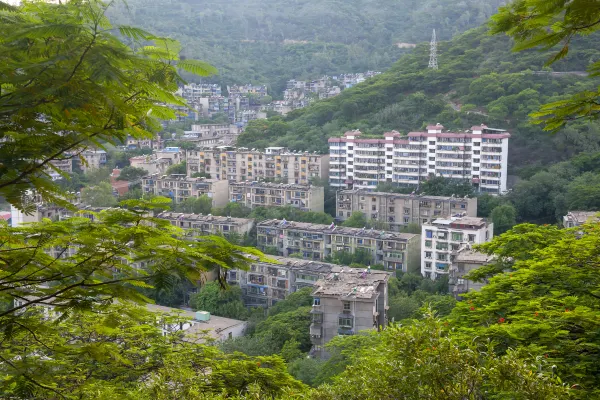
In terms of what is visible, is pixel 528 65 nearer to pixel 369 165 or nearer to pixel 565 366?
pixel 369 165

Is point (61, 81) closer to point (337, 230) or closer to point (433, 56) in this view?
point (337, 230)

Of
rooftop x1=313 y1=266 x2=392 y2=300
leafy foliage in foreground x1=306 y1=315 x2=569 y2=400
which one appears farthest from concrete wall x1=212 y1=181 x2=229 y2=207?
leafy foliage in foreground x1=306 y1=315 x2=569 y2=400

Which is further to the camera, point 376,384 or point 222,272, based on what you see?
point 376,384

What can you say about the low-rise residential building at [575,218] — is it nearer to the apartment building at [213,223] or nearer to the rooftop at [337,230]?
the rooftop at [337,230]

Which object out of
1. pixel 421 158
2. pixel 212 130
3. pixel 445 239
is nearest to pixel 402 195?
pixel 421 158

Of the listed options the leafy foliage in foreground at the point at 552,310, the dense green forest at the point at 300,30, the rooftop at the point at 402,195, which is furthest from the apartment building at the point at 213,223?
the dense green forest at the point at 300,30

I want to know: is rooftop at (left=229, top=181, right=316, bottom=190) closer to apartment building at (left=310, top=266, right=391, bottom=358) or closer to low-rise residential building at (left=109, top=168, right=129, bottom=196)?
low-rise residential building at (left=109, top=168, right=129, bottom=196)

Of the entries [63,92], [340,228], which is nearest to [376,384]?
[63,92]
